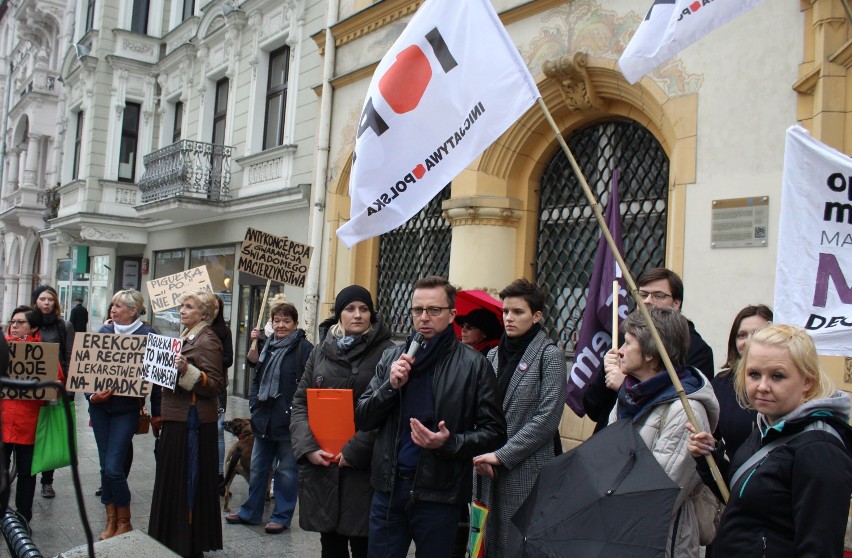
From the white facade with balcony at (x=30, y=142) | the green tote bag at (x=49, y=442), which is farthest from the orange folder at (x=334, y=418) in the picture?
the white facade with balcony at (x=30, y=142)

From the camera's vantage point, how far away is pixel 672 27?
4156 millimetres

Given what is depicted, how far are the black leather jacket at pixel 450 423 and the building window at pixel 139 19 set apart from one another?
19.0 metres

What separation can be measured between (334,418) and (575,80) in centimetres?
509

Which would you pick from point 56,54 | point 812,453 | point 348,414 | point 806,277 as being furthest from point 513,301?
point 56,54

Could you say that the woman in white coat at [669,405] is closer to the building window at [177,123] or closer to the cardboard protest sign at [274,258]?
the cardboard protest sign at [274,258]

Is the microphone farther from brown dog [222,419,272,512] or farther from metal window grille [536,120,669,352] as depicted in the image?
metal window grille [536,120,669,352]

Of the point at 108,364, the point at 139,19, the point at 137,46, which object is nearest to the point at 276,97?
the point at 137,46

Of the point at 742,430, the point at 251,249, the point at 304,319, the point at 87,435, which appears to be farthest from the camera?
the point at 304,319

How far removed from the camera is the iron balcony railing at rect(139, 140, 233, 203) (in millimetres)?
14531

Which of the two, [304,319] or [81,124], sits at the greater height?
[81,124]

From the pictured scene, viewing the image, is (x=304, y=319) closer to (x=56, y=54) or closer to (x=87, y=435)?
(x=87, y=435)

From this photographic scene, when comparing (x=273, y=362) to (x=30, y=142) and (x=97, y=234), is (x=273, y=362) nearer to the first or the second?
(x=97, y=234)

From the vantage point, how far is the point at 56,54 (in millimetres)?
26109

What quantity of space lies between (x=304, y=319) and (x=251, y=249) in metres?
4.07
